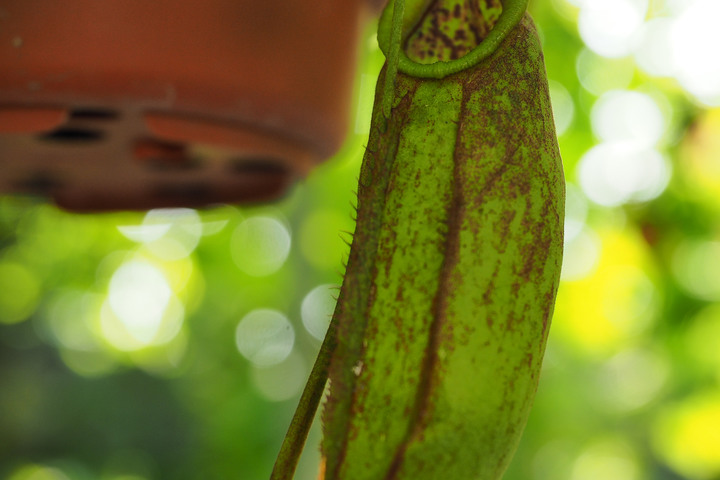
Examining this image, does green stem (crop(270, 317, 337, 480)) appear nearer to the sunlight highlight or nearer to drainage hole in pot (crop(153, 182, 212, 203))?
drainage hole in pot (crop(153, 182, 212, 203))

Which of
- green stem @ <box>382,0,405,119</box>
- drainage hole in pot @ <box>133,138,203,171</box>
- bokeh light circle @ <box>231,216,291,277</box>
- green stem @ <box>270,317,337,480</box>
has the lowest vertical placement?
green stem @ <box>270,317,337,480</box>

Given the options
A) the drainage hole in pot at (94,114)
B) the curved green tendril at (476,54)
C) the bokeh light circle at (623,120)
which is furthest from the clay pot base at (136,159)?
the bokeh light circle at (623,120)

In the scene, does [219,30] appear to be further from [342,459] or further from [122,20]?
[342,459]

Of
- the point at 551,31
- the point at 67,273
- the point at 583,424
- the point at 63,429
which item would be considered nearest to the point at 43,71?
the point at 551,31

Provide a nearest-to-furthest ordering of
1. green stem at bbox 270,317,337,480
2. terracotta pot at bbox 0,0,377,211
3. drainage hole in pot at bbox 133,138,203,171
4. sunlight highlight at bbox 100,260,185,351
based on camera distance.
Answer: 1. green stem at bbox 270,317,337,480
2. terracotta pot at bbox 0,0,377,211
3. drainage hole in pot at bbox 133,138,203,171
4. sunlight highlight at bbox 100,260,185,351

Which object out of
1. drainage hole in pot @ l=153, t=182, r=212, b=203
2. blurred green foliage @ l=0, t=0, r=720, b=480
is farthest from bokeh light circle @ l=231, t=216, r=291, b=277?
drainage hole in pot @ l=153, t=182, r=212, b=203

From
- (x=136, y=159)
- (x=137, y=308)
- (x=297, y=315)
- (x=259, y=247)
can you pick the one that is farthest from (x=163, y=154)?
(x=137, y=308)

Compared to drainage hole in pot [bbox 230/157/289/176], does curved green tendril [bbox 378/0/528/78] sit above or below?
below

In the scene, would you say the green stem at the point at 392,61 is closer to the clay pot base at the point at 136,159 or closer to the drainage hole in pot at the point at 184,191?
the clay pot base at the point at 136,159
